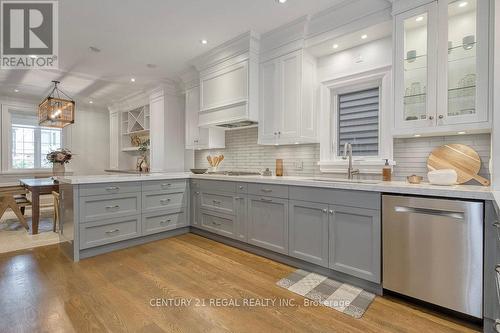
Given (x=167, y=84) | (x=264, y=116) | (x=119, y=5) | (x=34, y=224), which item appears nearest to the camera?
(x=119, y=5)

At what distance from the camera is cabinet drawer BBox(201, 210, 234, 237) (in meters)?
3.39

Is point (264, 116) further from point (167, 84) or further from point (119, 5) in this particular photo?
point (167, 84)

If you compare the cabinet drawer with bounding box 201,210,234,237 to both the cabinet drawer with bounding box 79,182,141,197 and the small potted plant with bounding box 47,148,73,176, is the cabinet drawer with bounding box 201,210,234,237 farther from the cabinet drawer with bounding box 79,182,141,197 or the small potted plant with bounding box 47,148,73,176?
the small potted plant with bounding box 47,148,73,176

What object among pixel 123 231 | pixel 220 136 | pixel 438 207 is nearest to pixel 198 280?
pixel 123 231

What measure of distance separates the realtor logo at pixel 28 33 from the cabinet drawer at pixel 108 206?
2098 mm

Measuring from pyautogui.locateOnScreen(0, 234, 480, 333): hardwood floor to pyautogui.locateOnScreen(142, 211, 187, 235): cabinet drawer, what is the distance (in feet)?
1.46

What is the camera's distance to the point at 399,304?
2029 millimetres

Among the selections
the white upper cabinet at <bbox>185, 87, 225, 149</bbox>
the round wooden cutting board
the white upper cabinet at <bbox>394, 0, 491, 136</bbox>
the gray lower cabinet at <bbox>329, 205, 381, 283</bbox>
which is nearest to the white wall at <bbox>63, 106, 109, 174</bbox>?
the white upper cabinet at <bbox>185, 87, 225, 149</bbox>

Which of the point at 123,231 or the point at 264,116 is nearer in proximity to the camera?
the point at 123,231

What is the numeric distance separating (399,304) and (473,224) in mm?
829

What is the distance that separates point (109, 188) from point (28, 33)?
2.18 meters

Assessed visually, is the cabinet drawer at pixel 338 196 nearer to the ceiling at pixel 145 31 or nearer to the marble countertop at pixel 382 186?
the marble countertop at pixel 382 186

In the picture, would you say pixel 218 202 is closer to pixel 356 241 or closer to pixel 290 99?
pixel 290 99

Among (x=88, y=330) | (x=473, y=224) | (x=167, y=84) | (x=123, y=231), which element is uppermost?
(x=167, y=84)
